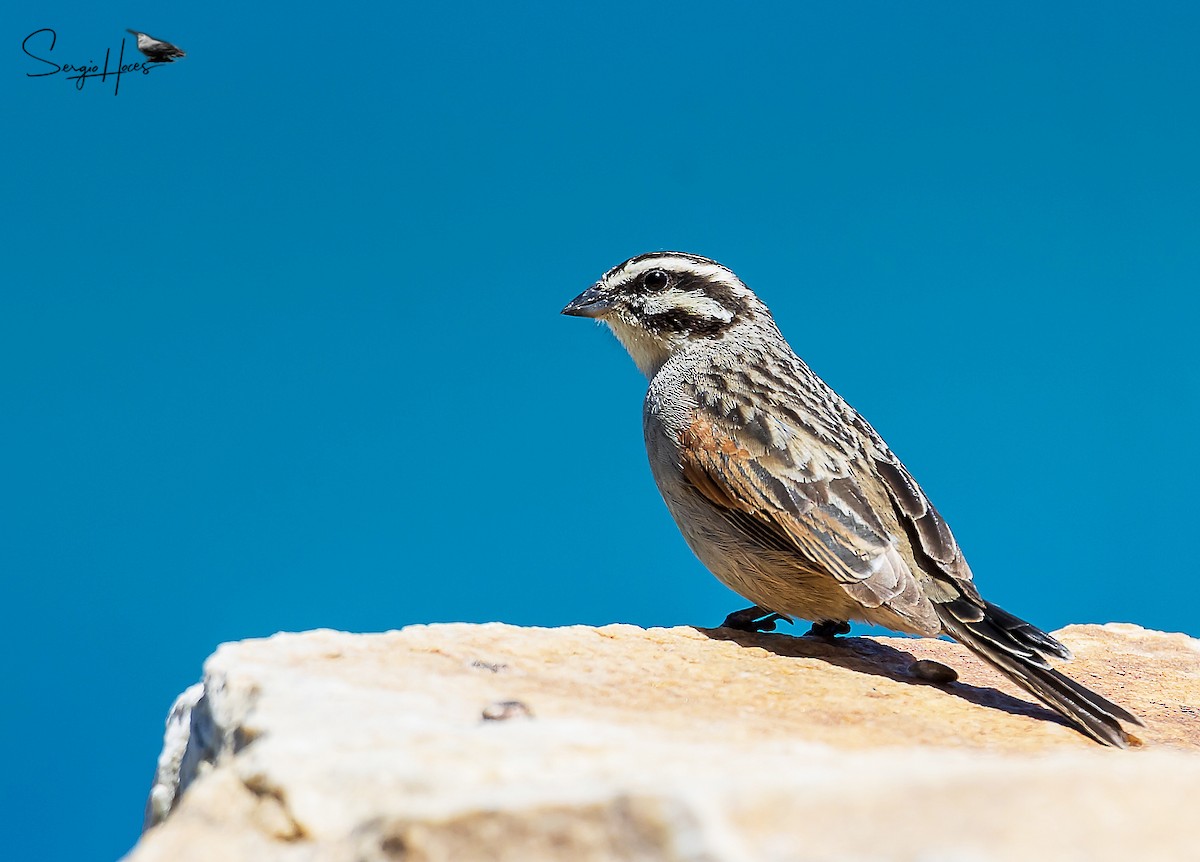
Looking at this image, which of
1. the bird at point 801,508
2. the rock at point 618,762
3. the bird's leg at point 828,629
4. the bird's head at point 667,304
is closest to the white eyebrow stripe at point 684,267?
the bird's head at point 667,304

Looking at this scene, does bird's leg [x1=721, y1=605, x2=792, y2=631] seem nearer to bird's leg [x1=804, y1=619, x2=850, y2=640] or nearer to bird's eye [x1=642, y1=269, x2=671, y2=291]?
bird's leg [x1=804, y1=619, x2=850, y2=640]

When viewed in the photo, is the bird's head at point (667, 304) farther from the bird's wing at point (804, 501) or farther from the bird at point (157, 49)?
the bird at point (157, 49)

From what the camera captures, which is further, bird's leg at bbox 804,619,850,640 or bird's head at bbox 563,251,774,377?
bird's head at bbox 563,251,774,377

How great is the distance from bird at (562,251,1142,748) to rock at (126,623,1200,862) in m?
0.36

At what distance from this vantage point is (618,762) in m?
3.11

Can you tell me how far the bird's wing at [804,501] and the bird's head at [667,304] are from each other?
4.27ft

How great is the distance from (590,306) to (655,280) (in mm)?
520

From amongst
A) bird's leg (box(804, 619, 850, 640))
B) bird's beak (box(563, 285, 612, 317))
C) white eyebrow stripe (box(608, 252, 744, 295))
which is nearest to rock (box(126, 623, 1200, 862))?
bird's leg (box(804, 619, 850, 640))

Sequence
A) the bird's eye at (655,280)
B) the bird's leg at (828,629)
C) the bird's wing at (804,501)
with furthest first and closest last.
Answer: the bird's eye at (655,280) → the bird's leg at (828,629) → the bird's wing at (804,501)

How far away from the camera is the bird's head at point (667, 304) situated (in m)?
7.96

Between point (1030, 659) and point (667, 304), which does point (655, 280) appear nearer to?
point (667, 304)

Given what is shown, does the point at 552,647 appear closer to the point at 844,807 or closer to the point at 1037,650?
the point at 1037,650

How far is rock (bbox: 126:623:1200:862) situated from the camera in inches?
91.8

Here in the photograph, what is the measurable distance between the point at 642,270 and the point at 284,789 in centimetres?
550
